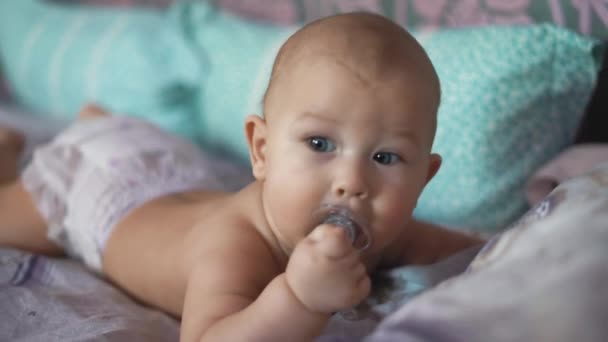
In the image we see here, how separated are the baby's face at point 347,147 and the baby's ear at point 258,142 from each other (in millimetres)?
55

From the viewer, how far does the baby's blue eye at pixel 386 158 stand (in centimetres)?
73

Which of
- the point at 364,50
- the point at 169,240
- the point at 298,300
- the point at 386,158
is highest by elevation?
the point at 364,50

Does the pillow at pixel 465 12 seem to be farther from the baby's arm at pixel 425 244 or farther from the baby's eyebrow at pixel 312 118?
the baby's eyebrow at pixel 312 118

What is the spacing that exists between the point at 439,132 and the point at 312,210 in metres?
0.46

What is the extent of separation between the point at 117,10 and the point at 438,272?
4.62 ft

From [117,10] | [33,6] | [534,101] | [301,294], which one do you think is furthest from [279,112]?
[33,6]

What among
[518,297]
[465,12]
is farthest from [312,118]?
[465,12]

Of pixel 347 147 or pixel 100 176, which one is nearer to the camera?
pixel 347 147

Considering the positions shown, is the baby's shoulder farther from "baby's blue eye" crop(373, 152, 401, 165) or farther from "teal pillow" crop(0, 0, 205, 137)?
"teal pillow" crop(0, 0, 205, 137)

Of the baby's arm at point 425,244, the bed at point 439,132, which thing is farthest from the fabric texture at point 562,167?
the baby's arm at point 425,244

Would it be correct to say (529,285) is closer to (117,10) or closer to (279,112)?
(279,112)

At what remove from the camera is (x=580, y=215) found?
592mm

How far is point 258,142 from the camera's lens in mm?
839

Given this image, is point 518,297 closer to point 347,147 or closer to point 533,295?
point 533,295
